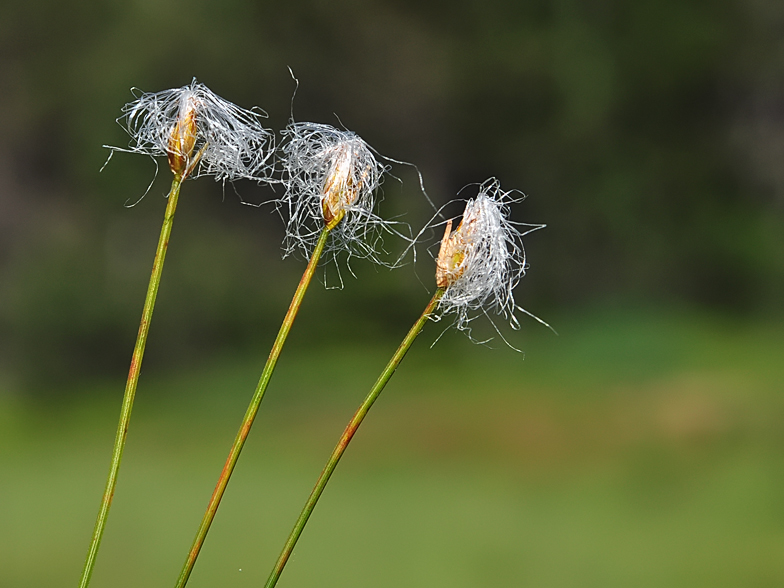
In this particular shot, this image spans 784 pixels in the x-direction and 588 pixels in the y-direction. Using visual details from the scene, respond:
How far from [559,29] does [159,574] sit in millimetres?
2308

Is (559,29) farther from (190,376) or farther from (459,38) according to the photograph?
(190,376)

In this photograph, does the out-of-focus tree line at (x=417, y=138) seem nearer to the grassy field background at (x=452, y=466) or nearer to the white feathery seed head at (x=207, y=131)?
the grassy field background at (x=452, y=466)

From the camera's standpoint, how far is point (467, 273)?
40 centimetres

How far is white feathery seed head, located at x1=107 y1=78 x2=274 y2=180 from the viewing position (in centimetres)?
43

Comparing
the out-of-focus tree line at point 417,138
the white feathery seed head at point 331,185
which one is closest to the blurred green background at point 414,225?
the out-of-focus tree line at point 417,138

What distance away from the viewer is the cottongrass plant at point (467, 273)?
351 millimetres

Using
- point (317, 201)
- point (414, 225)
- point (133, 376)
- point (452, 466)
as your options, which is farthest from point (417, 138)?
point (133, 376)

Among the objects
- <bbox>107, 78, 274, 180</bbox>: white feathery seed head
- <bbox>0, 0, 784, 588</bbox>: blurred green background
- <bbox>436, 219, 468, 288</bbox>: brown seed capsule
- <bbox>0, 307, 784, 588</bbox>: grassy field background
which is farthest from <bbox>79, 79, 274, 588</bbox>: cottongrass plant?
<bbox>0, 0, 784, 588</bbox>: blurred green background

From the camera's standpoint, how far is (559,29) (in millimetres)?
3180

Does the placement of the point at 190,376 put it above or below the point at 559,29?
below

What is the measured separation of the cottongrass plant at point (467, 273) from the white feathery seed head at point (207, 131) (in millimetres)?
105

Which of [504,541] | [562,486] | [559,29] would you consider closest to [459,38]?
[559,29]

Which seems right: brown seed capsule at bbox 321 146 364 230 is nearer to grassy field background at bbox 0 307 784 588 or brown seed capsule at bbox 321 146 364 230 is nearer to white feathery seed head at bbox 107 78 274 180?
white feathery seed head at bbox 107 78 274 180

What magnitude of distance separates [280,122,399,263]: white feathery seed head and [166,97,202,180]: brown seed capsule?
53 mm
